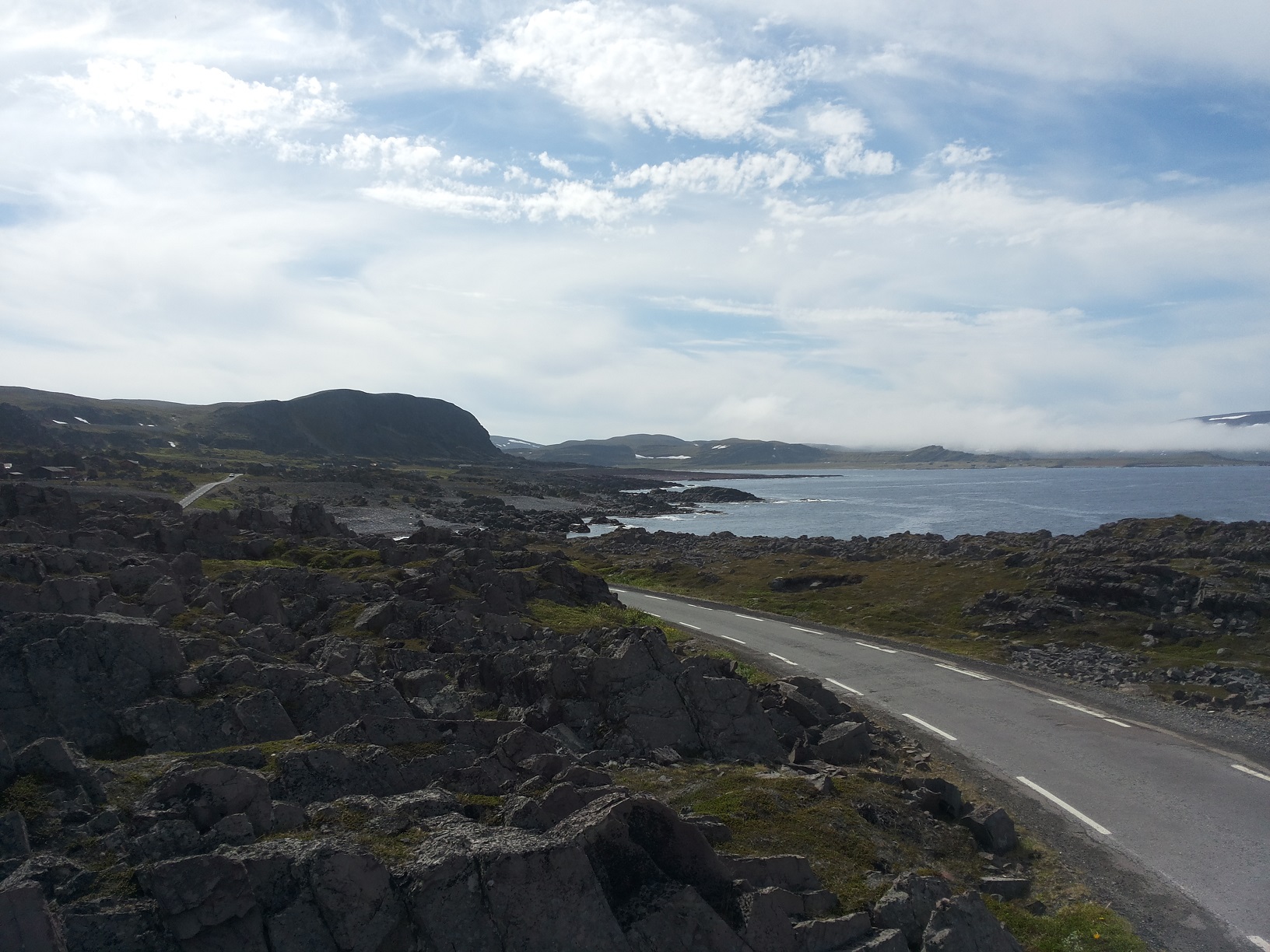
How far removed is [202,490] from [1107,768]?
105812 millimetres

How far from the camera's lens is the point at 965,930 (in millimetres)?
10859

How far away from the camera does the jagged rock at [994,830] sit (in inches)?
647

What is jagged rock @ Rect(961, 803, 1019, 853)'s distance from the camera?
1644 centimetres

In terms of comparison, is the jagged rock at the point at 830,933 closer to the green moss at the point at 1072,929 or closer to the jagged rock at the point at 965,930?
the jagged rock at the point at 965,930

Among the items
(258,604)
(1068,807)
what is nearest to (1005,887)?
(1068,807)

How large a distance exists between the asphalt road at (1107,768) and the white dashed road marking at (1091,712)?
46 millimetres

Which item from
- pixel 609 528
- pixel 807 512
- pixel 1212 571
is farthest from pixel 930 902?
pixel 807 512

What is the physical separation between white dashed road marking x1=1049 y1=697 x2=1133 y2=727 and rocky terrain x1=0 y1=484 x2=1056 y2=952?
7256mm

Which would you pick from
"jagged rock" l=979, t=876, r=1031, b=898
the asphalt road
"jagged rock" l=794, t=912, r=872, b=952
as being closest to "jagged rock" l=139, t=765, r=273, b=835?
"jagged rock" l=794, t=912, r=872, b=952

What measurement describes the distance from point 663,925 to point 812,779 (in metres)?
8.92

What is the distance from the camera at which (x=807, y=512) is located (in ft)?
519

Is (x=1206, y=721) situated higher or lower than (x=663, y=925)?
lower

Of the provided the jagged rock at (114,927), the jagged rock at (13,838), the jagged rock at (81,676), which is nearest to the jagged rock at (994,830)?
the jagged rock at (114,927)

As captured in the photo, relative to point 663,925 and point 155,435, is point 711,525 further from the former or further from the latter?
point 155,435
